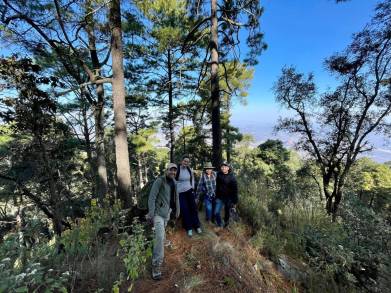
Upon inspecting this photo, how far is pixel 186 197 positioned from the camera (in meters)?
4.95

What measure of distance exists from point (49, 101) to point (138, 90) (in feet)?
24.5

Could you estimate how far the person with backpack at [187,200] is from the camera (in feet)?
16.0

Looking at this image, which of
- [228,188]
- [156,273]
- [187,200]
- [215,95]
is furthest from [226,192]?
[215,95]

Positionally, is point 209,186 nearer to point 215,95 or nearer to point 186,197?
point 186,197

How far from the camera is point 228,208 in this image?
17.2 feet

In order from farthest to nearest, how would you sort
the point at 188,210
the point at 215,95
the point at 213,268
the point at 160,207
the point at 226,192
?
the point at 215,95
the point at 226,192
the point at 188,210
the point at 160,207
the point at 213,268

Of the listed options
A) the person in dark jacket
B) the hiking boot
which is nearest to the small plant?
the hiking boot

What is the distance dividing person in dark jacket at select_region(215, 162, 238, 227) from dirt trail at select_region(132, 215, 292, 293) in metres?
0.44

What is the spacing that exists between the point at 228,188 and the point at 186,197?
0.94m

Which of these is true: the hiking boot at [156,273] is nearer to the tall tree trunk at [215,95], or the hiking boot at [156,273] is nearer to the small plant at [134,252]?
the small plant at [134,252]

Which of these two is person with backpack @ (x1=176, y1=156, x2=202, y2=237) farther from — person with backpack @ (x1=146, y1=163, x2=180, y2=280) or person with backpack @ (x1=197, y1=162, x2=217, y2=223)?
person with backpack @ (x1=146, y1=163, x2=180, y2=280)

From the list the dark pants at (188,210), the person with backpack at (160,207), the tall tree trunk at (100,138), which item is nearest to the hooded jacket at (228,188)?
the dark pants at (188,210)

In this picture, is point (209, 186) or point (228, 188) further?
point (209, 186)

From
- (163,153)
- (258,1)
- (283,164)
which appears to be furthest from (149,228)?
(163,153)
